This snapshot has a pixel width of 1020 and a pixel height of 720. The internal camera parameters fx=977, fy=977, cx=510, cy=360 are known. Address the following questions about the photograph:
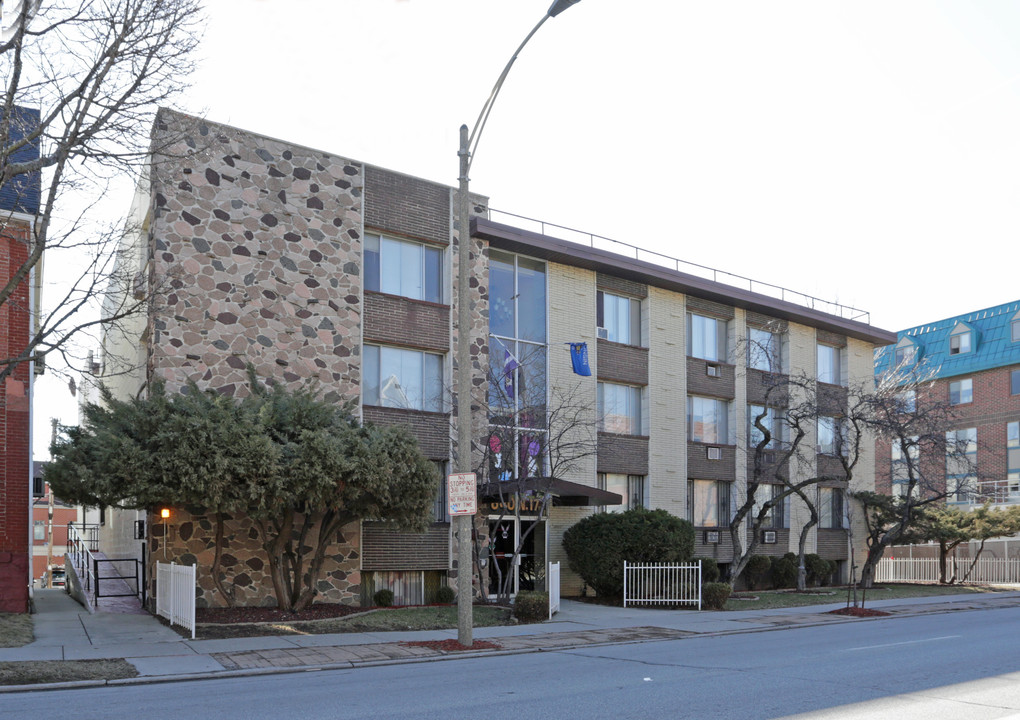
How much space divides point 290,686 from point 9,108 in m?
9.00

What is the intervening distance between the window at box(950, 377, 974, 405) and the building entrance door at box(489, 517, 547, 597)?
34.5 metres

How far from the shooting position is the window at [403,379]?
950 inches

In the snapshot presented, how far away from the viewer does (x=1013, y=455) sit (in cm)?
4969

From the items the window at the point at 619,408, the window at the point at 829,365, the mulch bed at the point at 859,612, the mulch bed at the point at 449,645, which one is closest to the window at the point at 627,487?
the window at the point at 619,408

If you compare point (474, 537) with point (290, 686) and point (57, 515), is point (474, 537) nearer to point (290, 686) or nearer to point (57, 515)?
point (290, 686)

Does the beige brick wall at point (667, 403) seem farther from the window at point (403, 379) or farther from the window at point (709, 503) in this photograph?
the window at point (403, 379)

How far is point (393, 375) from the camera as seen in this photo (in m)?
24.5

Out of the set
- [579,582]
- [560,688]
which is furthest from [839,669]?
[579,582]

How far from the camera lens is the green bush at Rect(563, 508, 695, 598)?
81.9ft

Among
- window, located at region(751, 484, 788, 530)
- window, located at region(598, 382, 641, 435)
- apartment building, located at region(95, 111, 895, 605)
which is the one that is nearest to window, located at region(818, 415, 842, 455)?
window, located at region(751, 484, 788, 530)

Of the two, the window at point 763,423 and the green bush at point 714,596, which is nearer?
the green bush at point 714,596

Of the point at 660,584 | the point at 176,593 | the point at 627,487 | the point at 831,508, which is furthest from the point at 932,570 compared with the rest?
the point at 176,593

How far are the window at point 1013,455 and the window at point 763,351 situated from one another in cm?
2137

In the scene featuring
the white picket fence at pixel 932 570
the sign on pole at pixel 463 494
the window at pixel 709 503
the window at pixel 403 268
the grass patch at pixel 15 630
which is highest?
the window at pixel 403 268
